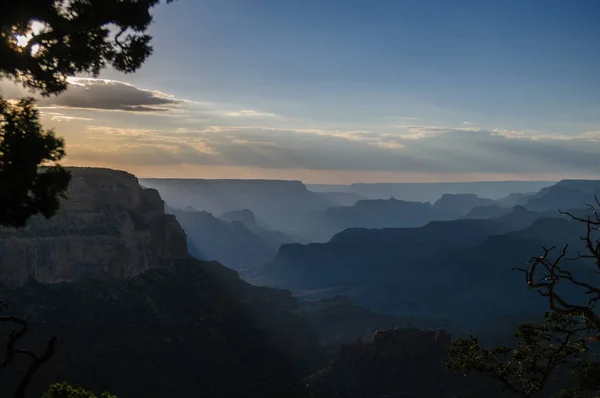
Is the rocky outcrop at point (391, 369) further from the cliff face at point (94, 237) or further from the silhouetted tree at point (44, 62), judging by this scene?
the silhouetted tree at point (44, 62)

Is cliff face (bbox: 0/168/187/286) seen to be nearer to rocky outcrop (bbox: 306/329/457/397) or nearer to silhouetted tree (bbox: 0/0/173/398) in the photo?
rocky outcrop (bbox: 306/329/457/397)

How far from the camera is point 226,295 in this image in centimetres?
9312

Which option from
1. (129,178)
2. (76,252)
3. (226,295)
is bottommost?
(226,295)

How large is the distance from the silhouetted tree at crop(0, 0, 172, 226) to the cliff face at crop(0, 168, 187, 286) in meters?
59.8

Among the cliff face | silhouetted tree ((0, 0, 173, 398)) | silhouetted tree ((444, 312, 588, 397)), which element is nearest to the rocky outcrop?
the cliff face

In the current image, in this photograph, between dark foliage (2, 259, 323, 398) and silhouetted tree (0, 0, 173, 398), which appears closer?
silhouetted tree (0, 0, 173, 398)

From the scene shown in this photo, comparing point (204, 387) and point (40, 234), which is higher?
point (40, 234)

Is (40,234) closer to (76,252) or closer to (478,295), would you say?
(76,252)

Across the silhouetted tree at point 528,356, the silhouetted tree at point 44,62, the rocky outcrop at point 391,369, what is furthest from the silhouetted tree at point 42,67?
the rocky outcrop at point 391,369

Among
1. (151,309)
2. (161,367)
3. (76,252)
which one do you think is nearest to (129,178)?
(76,252)

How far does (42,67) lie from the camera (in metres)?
12.8

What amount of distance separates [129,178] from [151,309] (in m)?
23.4

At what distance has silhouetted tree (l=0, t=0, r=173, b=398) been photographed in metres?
11.4

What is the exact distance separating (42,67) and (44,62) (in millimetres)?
140
